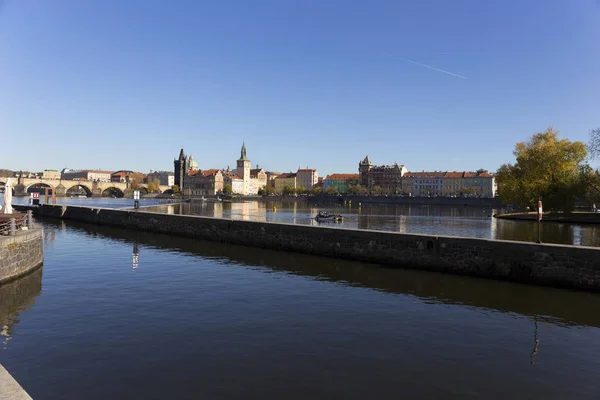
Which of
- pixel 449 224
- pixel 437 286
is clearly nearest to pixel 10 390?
pixel 437 286

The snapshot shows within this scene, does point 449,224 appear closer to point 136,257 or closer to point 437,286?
point 437,286

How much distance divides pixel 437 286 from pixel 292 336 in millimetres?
10078

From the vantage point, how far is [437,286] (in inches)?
795

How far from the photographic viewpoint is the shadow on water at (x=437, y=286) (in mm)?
16328

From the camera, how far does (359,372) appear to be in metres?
10.2

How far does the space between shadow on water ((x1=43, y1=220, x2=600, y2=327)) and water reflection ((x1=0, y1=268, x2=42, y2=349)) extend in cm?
590

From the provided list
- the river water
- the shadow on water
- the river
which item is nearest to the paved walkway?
the river water

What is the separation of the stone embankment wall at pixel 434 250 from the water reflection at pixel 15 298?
621 inches

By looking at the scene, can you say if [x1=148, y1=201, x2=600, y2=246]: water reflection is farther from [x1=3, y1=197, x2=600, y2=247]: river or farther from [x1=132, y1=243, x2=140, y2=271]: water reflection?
[x1=132, y1=243, x2=140, y2=271]: water reflection

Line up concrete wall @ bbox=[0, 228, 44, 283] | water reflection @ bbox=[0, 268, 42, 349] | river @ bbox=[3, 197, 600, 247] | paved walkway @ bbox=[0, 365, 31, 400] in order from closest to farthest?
paved walkway @ bbox=[0, 365, 31, 400]
water reflection @ bbox=[0, 268, 42, 349]
concrete wall @ bbox=[0, 228, 44, 283]
river @ bbox=[3, 197, 600, 247]

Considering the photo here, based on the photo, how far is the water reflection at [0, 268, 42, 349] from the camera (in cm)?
1289

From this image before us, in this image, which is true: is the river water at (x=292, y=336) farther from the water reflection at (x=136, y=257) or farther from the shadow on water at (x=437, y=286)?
the water reflection at (x=136, y=257)

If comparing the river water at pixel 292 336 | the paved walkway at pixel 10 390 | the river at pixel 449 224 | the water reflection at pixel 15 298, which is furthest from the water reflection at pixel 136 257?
the river at pixel 449 224

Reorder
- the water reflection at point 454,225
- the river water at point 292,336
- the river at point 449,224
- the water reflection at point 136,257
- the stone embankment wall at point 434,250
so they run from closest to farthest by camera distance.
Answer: the river water at point 292,336
the stone embankment wall at point 434,250
the water reflection at point 136,257
the water reflection at point 454,225
the river at point 449,224
